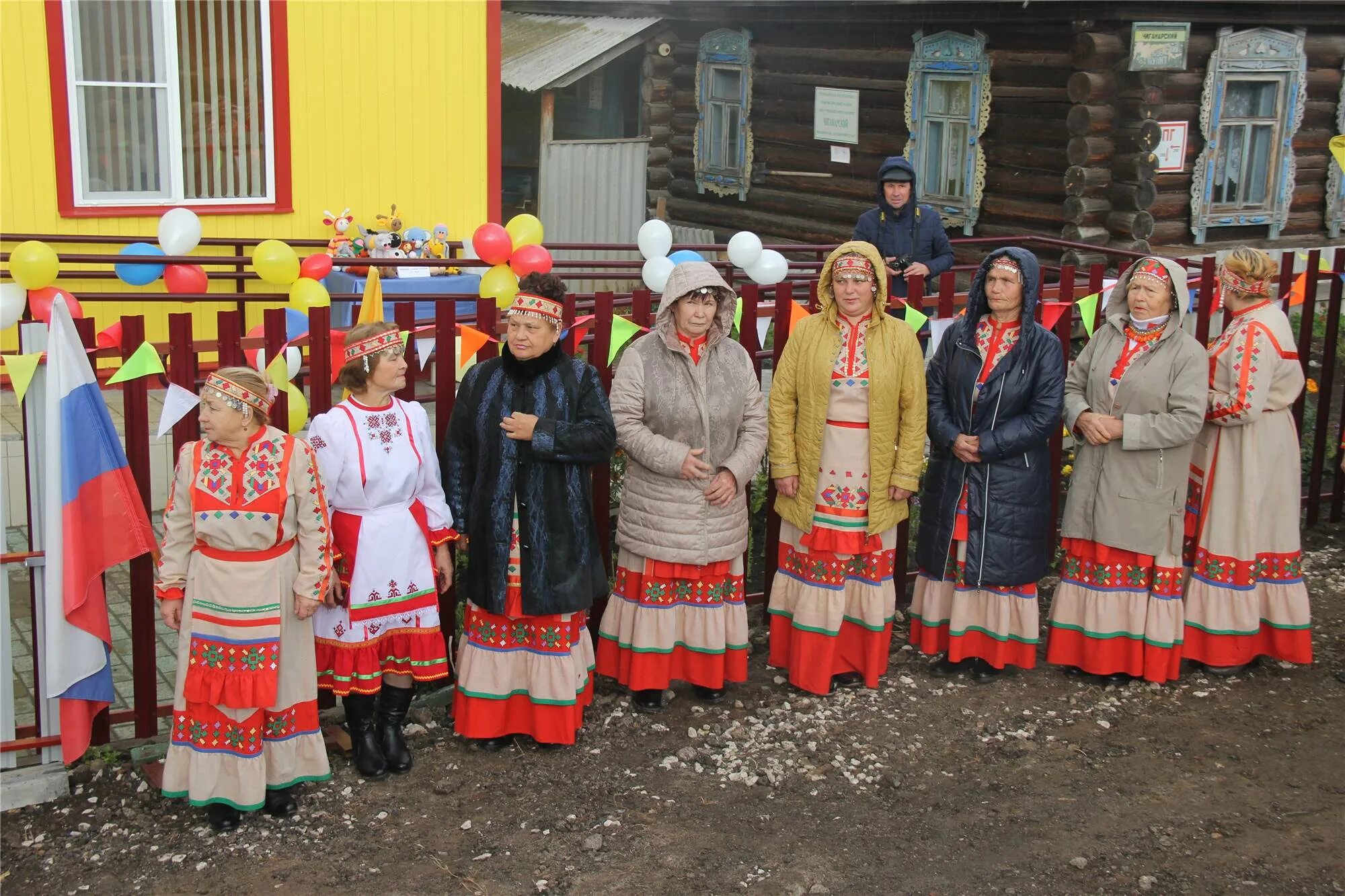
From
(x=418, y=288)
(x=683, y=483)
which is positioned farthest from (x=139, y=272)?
(x=683, y=483)

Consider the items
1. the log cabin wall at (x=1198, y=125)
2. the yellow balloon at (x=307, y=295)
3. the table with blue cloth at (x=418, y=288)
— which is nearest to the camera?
the yellow balloon at (x=307, y=295)

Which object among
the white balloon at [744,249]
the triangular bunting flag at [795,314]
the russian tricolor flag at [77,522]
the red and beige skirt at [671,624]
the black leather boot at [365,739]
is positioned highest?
the white balloon at [744,249]

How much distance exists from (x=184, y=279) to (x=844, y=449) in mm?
4213

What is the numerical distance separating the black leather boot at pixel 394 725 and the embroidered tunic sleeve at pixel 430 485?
0.54 metres

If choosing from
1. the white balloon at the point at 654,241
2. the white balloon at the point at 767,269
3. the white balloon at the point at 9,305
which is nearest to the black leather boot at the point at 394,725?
the white balloon at the point at 9,305

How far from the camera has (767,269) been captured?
6633mm

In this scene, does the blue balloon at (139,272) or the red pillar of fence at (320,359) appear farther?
the blue balloon at (139,272)

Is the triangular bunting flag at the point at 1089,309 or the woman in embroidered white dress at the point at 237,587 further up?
the triangular bunting flag at the point at 1089,309

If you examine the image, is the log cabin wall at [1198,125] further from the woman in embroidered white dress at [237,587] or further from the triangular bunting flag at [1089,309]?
the woman in embroidered white dress at [237,587]

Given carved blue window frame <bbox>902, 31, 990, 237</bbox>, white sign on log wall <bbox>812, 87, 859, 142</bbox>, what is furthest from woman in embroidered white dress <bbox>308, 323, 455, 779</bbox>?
white sign on log wall <bbox>812, 87, 859, 142</bbox>

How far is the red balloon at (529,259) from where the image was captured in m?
6.69

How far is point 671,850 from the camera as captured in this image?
163 inches

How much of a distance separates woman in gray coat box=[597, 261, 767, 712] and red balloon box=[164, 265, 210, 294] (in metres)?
3.64

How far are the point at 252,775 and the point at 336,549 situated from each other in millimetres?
724
